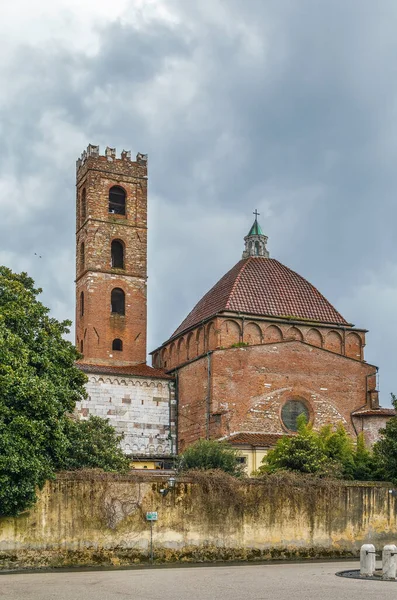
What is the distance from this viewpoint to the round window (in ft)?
160

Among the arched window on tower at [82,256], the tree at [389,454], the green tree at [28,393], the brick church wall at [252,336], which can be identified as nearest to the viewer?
the green tree at [28,393]

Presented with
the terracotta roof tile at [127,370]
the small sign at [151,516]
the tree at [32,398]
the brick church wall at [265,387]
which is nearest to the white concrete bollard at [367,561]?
the small sign at [151,516]

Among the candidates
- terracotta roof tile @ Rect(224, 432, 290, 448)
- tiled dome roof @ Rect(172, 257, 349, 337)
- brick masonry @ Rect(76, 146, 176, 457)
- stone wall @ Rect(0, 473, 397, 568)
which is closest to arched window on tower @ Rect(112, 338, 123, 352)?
brick masonry @ Rect(76, 146, 176, 457)

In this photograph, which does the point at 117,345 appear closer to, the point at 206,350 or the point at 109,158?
the point at 206,350

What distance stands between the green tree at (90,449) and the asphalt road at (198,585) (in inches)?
239

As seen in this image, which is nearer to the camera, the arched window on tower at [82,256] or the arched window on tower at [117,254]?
the arched window on tower at [82,256]

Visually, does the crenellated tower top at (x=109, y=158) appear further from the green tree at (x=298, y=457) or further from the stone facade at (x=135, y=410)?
the green tree at (x=298, y=457)

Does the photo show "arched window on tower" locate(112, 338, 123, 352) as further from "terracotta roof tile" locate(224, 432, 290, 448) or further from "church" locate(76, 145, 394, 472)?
"terracotta roof tile" locate(224, 432, 290, 448)

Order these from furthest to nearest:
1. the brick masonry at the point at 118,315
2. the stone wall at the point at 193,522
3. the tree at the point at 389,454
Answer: the brick masonry at the point at 118,315, the tree at the point at 389,454, the stone wall at the point at 193,522

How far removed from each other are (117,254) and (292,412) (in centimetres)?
1642

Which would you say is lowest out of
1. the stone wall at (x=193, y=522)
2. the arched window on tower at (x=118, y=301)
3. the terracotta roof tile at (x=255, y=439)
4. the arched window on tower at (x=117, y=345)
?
the stone wall at (x=193, y=522)

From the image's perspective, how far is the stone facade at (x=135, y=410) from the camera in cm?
5000

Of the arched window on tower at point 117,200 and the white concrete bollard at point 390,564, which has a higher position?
the arched window on tower at point 117,200

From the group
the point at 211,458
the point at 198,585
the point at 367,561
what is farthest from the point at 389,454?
the point at 198,585
